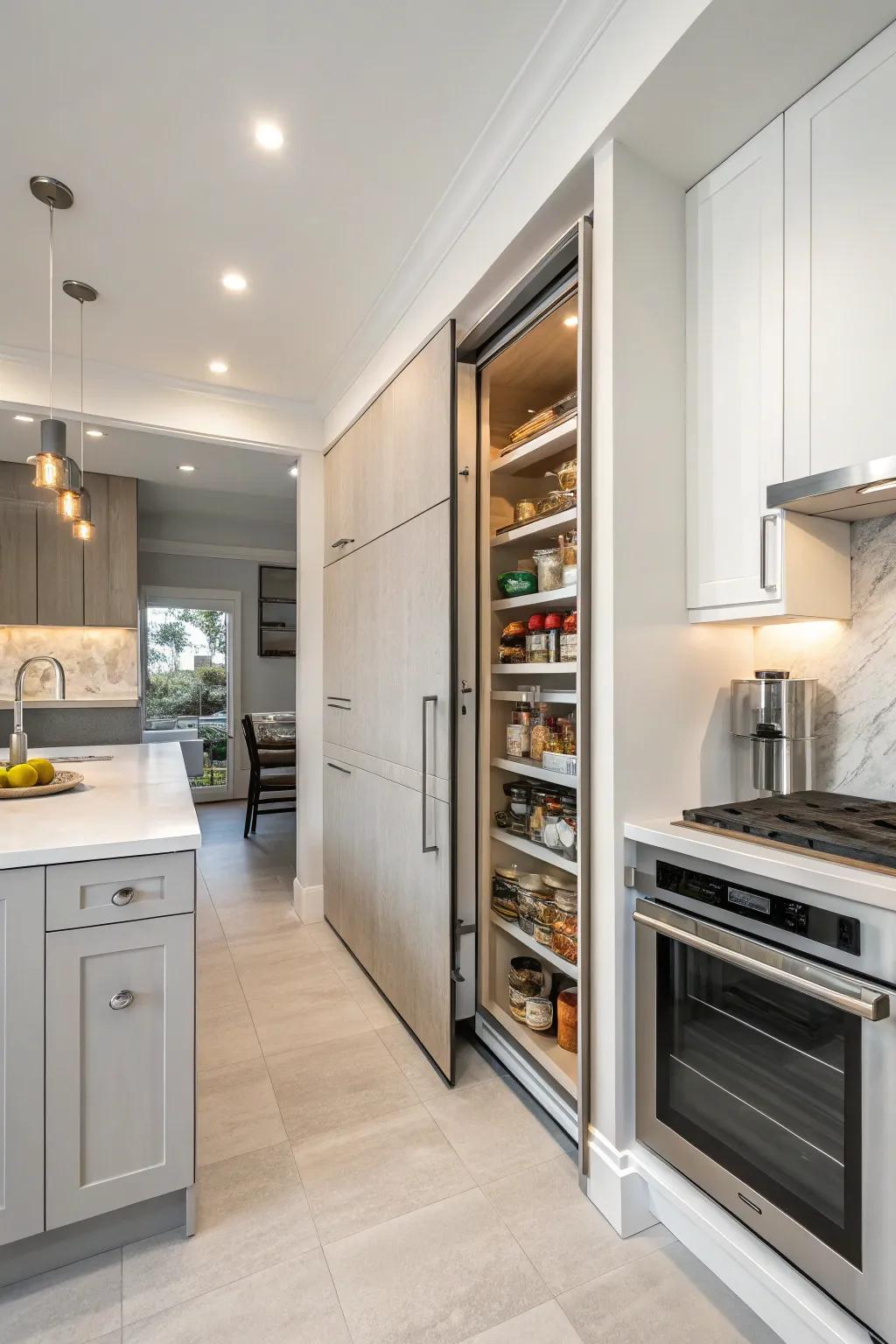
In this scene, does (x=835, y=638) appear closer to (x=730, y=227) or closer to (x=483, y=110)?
(x=730, y=227)

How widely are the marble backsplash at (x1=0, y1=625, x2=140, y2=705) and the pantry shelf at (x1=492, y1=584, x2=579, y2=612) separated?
3205 mm

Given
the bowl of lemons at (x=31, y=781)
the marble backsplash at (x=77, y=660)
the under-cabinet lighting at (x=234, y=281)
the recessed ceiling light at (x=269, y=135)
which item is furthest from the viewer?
the marble backsplash at (x=77, y=660)

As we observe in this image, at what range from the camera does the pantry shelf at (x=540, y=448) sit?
6.03 feet

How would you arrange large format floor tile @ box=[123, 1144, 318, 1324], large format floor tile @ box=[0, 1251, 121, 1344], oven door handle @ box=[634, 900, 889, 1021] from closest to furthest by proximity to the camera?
oven door handle @ box=[634, 900, 889, 1021] < large format floor tile @ box=[0, 1251, 121, 1344] < large format floor tile @ box=[123, 1144, 318, 1324]

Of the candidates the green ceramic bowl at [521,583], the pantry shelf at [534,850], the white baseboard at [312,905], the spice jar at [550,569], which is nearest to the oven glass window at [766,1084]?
the pantry shelf at [534,850]

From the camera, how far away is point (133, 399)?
3.19m

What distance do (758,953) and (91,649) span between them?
14.5ft

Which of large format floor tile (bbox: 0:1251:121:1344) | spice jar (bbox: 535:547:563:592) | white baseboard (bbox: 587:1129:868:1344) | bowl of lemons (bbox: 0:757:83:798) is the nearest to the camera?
white baseboard (bbox: 587:1129:868:1344)

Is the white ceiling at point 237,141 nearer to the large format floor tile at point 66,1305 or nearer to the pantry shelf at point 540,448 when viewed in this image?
the pantry shelf at point 540,448

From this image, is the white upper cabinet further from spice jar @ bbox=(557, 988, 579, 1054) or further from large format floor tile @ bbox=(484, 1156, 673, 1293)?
large format floor tile @ bbox=(484, 1156, 673, 1293)

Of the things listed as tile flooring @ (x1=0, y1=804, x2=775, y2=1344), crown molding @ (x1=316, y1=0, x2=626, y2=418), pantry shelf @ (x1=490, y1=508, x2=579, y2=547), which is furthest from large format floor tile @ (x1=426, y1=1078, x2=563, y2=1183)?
crown molding @ (x1=316, y1=0, x2=626, y2=418)

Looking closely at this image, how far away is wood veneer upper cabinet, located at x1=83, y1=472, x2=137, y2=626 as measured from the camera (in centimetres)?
434

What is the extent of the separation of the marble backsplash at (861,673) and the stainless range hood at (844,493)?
0.32 feet

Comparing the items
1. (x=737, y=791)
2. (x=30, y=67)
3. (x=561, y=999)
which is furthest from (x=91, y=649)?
(x=737, y=791)
